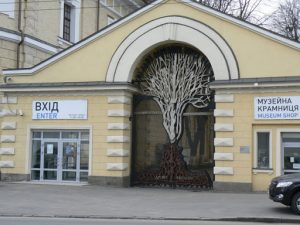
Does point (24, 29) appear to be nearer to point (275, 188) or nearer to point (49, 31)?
point (49, 31)

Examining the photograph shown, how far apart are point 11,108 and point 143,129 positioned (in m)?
6.48

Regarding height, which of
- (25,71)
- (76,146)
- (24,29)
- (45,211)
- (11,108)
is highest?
(24,29)

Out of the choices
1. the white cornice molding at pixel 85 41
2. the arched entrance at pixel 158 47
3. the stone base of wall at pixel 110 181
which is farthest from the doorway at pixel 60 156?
the white cornice molding at pixel 85 41

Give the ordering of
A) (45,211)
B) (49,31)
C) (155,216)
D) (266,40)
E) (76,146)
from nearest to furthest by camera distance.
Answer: (155,216), (45,211), (266,40), (76,146), (49,31)

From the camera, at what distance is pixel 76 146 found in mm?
24656

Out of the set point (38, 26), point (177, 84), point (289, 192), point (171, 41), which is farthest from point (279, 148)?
point (38, 26)

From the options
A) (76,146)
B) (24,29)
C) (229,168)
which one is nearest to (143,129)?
(76,146)

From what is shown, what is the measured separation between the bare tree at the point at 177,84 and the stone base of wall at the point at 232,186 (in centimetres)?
321

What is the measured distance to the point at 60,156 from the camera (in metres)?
25.0

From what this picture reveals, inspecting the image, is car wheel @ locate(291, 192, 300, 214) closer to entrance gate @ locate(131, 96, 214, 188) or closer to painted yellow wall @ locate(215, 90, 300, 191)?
painted yellow wall @ locate(215, 90, 300, 191)

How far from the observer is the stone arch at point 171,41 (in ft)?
73.6

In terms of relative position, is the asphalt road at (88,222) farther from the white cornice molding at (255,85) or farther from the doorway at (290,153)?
the white cornice molding at (255,85)

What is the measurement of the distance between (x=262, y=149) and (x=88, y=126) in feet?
26.0

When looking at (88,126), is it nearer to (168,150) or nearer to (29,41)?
(168,150)
